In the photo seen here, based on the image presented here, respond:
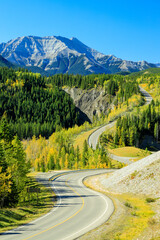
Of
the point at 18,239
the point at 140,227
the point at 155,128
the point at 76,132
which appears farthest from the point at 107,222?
the point at 76,132

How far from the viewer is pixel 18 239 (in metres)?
17.5

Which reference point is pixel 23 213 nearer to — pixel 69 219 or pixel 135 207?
pixel 69 219

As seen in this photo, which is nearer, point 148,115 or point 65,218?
point 65,218

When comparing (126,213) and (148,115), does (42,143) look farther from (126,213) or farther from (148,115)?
(126,213)

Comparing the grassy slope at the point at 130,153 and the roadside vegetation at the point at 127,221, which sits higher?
the roadside vegetation at the point at 127,221

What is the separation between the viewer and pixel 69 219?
78.4ft

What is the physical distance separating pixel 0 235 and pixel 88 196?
67.4 feet

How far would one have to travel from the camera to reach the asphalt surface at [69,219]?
742 inches

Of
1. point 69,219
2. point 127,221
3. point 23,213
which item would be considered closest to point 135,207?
point 127,221

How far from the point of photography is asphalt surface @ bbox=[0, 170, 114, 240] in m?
18.9

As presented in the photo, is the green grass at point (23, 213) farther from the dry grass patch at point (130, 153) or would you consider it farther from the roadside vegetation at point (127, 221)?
the dry grass patch at point (130, 153)

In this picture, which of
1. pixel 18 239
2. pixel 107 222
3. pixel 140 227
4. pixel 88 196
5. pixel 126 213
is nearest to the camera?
pixel 18 239

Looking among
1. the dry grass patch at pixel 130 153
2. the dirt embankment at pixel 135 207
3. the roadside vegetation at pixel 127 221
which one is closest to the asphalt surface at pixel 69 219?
the roadside vegetation at pixel 127 221

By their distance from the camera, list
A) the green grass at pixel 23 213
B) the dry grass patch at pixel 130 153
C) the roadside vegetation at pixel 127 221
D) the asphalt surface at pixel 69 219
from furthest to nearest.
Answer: the dry grass patch at pixel 130 153 → the green grass at pixel 23 213 → the roadside vegetation at pixel 127 221 → the asphalt surface at pixel 69 219
